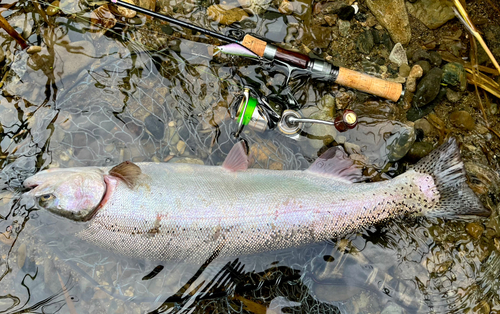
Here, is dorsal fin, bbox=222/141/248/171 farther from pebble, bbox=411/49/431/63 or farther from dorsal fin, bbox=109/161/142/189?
pebble, bbox=411/49/431/63

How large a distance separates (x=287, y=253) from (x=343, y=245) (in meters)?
0.57

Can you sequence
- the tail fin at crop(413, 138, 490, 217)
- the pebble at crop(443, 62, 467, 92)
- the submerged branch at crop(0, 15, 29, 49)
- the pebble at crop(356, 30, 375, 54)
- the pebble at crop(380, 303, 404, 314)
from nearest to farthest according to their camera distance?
the tail fin at crop(413, 138, 490, 217), the submerged branch at crop(0, 15, 29, 49), the pebble at crop(380, 303, 404, 314), the pebble at crop(443, 62, 467, 92), the pebble at crop(356, 30, 375, 54)

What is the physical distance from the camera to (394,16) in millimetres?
3396

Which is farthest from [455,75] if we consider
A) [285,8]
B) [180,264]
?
[180,264]

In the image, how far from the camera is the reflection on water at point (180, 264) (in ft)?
10.1

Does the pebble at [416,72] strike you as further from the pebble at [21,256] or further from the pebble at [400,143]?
the pebble at [21,256]

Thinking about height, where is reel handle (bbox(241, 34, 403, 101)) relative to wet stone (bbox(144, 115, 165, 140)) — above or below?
above

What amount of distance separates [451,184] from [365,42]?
1.67 metres

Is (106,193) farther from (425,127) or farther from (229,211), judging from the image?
(425,127)

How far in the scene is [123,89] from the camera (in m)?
3.21

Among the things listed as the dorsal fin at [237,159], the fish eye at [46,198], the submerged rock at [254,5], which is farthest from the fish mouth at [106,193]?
the submerged rock at [254,5]

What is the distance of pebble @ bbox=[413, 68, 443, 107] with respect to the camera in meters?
3.25

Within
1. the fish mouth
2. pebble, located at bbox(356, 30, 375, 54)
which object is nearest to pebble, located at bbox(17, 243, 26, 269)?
the fish mouth

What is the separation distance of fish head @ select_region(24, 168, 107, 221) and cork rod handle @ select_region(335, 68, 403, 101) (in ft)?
7.88
